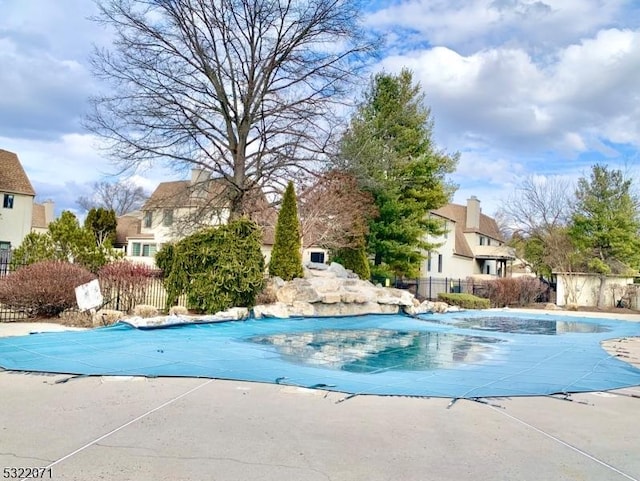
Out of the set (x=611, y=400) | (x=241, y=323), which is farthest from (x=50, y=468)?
(x=241, y=323)

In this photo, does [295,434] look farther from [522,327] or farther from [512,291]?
[512,291]

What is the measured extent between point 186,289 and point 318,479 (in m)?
10.9

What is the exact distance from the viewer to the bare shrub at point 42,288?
35.9ft

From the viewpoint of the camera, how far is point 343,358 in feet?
26.5

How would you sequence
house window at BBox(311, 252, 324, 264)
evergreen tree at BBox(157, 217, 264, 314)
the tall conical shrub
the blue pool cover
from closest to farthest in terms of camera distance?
1. the blue pool cover
2. evergreen tree at BBox(157, 217, 264, 314)
3. the tall conical shrub
4. house window at BBox(311, 252, 324, 264)

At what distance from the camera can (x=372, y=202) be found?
23219 millimetres

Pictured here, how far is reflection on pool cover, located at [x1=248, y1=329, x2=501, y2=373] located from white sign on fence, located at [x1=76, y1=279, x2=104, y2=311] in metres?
3.87

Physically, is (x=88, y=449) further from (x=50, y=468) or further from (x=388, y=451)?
(x=388, y=451)

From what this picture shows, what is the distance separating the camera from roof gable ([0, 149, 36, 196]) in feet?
94.6

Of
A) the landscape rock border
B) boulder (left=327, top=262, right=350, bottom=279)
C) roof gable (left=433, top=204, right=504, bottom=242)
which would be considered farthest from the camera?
roof gable (left=433, top=204, right=504, bottom=242)

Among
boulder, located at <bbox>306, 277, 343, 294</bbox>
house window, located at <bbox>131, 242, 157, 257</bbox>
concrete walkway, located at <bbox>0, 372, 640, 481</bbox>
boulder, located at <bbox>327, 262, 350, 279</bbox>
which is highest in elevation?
house window, located at <bbox>131, 242, 157, 257</bbox>

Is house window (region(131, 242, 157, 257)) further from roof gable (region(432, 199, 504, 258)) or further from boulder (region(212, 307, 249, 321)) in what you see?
boulder (region(212, 307, 249, 321))

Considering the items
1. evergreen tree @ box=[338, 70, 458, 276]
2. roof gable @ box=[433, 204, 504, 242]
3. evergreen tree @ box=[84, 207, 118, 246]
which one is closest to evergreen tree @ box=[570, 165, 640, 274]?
evergreen tree @ box=[338, 70, 458, 276]

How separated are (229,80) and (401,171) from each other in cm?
935
